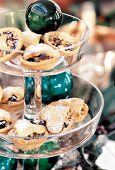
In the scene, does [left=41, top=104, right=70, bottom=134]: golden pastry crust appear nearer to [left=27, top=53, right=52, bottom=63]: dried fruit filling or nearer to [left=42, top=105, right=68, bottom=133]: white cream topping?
[left=42, top=105, right=68, bottom=133]: white cream topping

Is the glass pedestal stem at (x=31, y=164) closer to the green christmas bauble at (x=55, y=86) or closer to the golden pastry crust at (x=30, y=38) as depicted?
the green christmas bauble at (x=55, y=86)

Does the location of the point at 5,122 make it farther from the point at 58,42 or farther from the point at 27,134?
the point at 58,42

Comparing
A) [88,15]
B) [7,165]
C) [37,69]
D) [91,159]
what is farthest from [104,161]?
[88,15]

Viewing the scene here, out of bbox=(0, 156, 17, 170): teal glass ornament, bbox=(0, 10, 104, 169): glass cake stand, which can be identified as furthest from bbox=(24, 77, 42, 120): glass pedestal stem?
bbox=(0, 156, 17, 170): teal glass ornament

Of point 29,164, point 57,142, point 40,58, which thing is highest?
point 40,58

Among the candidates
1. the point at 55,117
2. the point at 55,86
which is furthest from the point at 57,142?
the point at 55,86

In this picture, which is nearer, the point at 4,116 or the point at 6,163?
the point at 4,116
